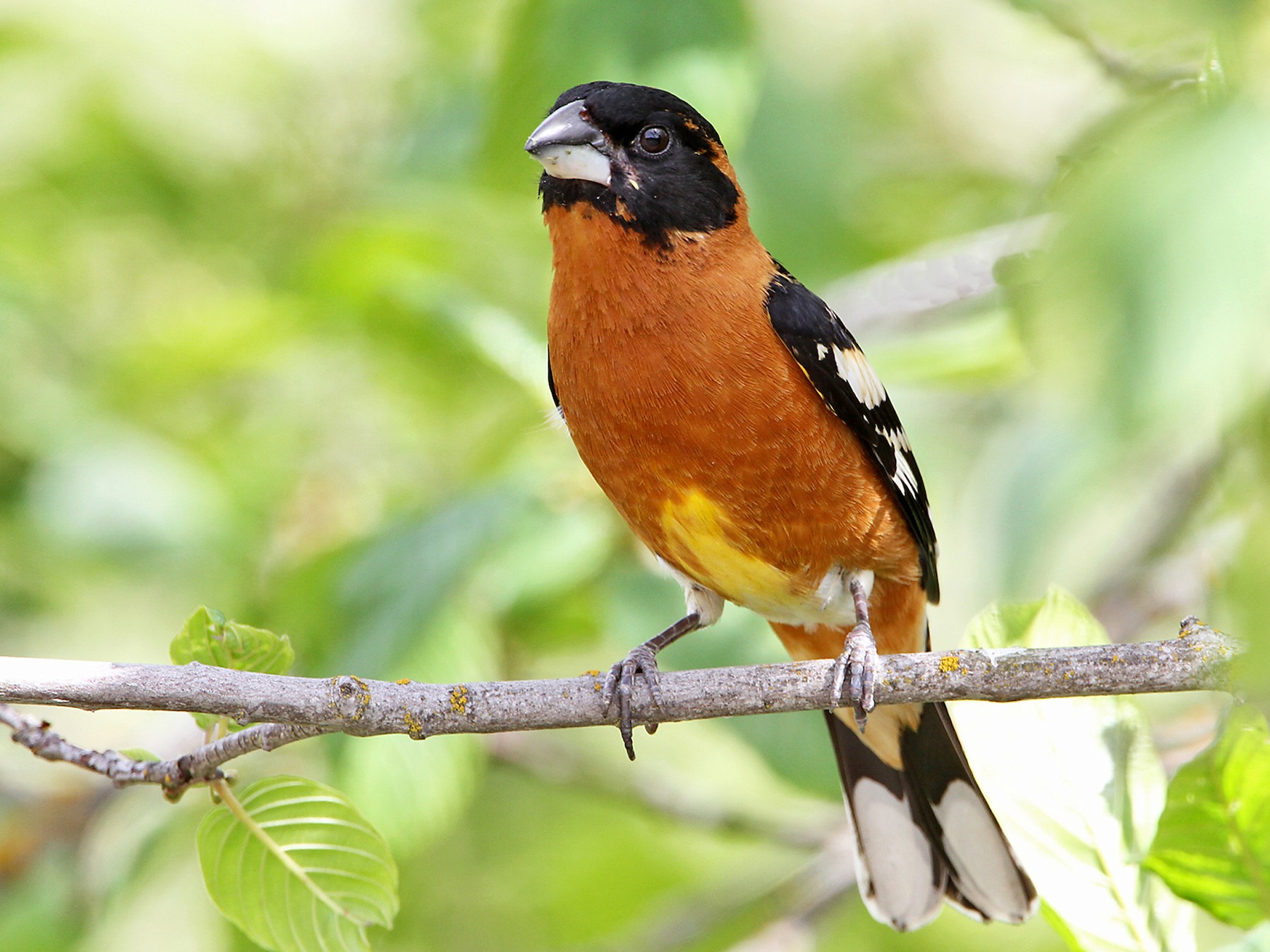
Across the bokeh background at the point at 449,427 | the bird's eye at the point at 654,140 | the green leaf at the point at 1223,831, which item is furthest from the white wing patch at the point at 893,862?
the bird's eye at the point at 654,140

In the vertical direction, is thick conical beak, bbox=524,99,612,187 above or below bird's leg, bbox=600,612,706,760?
above

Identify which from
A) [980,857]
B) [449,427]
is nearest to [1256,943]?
[980,857]

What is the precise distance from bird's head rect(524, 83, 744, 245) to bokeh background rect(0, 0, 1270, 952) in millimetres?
95

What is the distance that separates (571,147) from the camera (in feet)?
11.2

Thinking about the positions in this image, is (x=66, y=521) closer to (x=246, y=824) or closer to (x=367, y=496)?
(x=367, y=496)

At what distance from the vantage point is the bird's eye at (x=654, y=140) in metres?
3.56

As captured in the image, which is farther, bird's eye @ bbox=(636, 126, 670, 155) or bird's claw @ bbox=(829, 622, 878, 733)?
bird's eye @ bbox=(636, 126, 670, 155)

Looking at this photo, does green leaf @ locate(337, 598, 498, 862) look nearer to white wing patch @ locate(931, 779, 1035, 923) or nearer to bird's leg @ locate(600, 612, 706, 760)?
bird's leg @ locate(600, 612, 706, 760)

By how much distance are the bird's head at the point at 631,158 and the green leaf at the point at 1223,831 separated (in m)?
1.92

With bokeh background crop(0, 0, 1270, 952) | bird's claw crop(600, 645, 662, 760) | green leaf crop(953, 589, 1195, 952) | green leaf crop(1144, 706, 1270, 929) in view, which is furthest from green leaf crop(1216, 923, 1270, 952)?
bird's claw crop(600, 645, 662, 760)

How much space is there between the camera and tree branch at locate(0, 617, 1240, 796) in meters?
2.39

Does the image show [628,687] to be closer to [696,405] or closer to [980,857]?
[696,405]

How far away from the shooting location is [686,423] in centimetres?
339

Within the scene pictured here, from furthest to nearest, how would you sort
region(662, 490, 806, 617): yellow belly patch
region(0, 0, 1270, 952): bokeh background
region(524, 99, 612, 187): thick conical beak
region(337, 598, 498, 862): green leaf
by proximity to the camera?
region(0, 0, 1270, 952): bokeh background
region(337, 598, 498, 862): green leaf
region(662, 490, 806, 617): yellow belly patch
region(524, 99, 612, 187): thick conical beak
